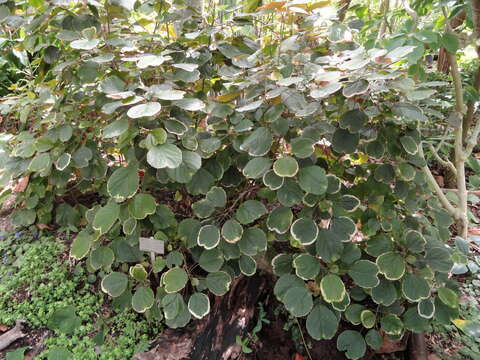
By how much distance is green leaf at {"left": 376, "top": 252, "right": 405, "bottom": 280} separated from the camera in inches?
35.6

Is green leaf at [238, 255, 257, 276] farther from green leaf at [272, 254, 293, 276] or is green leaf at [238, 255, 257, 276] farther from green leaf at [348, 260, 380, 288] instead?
green leaf at [348, 260, 380, 288]

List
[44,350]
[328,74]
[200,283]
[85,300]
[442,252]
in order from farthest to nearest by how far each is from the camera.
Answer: [85,300]
[44,350]
[200,283]
[442,252]
[328,74]

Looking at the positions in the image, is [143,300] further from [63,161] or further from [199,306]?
[63,161]

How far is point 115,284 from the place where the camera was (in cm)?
104

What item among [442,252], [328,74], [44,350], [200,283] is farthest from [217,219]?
[44,350]

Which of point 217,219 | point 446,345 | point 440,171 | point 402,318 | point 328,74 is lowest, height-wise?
point 440,171

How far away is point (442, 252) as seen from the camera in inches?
36.3

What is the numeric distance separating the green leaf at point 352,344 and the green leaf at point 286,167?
0.55m

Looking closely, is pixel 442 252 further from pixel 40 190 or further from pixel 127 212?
pixel 40 190

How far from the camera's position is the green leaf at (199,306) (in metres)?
0.96

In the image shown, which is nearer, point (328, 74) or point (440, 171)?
point (328, 74)

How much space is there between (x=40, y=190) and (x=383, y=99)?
128 centimetres

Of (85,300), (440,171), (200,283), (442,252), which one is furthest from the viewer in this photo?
(440,171)

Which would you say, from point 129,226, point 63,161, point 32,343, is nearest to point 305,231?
point 129,226
